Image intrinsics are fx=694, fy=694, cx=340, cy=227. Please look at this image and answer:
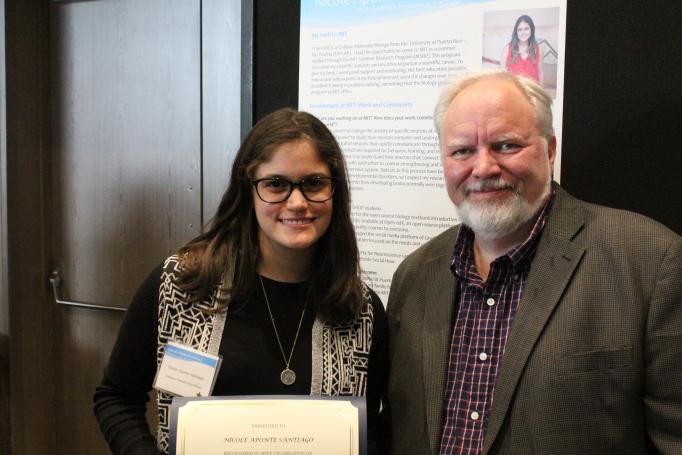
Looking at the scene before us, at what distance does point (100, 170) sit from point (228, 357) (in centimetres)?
215

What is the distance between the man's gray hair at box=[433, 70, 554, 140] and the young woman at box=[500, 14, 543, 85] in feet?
1.64

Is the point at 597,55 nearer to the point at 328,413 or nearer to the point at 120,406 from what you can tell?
the point at 328,413

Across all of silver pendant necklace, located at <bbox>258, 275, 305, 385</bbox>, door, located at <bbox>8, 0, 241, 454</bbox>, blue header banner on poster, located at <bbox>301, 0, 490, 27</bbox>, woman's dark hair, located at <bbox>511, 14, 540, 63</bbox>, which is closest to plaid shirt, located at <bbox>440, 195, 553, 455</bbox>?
silver pendant necklace, located at <bbox>258, 275, 305, 385</bbox>

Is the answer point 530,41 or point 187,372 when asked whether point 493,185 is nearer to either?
point 530,41

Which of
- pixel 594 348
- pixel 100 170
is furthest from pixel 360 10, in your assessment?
pixel 100 170

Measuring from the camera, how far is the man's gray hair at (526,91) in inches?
65.1

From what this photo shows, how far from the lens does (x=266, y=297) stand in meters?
1.73

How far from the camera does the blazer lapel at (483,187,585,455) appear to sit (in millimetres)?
1517

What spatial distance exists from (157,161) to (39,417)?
1.58 meters

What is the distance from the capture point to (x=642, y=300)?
147 cm

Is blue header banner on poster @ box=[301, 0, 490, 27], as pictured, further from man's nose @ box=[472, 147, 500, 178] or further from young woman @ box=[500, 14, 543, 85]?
man's nose @ box=[472, 147, 500, 178]

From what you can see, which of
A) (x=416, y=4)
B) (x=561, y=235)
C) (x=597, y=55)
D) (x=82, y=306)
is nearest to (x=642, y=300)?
(x=561, y=235)

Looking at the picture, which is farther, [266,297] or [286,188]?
[266,297]

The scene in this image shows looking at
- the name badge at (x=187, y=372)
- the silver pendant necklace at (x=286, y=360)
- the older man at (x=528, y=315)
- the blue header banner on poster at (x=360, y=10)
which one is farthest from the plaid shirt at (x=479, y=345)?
the blue header banner on poster at (x=360, y=10)
